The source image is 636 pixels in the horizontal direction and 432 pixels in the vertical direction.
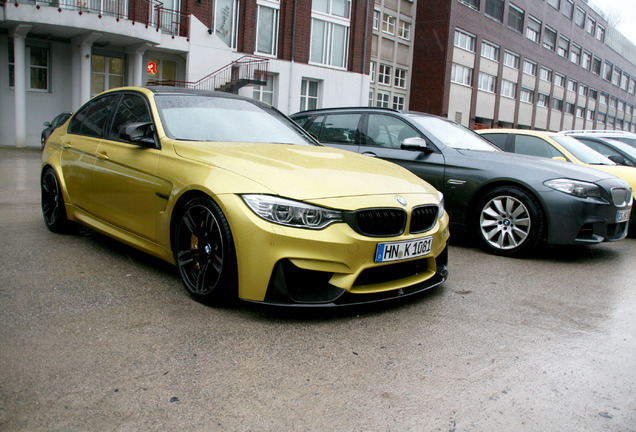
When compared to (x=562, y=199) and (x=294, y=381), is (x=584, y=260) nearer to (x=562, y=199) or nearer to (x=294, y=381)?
(x=562, y=199)

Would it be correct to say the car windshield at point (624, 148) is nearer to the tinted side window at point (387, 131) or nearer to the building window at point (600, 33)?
the tinted side window at point (387, 131)

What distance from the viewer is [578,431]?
2.35 m

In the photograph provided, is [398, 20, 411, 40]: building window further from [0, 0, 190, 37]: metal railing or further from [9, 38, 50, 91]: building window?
[9, 38, 50, 91]: building window

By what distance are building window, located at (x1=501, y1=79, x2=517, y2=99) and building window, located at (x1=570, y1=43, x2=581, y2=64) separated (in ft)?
50.2

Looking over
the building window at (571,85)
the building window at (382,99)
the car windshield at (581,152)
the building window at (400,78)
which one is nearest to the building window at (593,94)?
the building window at (571,85)

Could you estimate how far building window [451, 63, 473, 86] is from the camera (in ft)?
135

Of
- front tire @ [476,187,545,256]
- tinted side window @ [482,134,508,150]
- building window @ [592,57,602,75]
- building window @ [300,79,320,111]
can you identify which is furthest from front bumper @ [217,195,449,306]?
building window @ [592,57,602,75]

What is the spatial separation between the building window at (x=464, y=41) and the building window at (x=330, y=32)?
1374 centimetres

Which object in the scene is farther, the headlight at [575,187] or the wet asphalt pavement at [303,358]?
the headlight at [575,187]

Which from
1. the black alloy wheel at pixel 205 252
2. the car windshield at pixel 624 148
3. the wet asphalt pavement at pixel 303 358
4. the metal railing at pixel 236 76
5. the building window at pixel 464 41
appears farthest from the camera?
the building window at pixel 464 41

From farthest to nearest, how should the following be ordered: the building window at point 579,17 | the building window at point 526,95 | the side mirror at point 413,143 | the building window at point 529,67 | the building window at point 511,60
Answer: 1. the building window at point 579,17
2. the building window at point 526,95
3. the building window at point 529,67
4. the building window at point 511,60
5. the side mirror at point 413,143

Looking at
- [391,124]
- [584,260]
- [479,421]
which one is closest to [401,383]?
[479,421]

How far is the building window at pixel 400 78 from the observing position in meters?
39.2

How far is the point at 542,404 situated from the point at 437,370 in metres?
0.54
